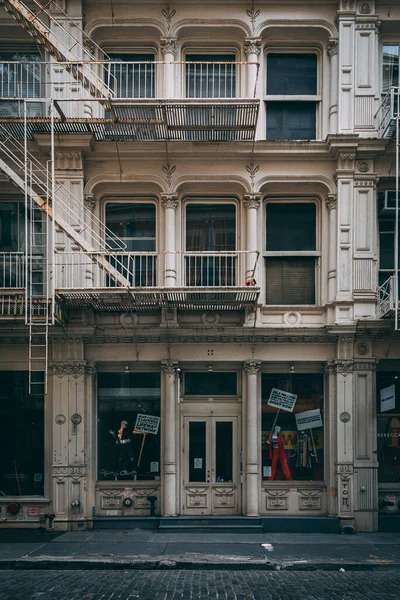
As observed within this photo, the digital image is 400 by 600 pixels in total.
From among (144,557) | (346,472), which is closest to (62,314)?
(144,557)

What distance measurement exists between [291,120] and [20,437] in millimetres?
10322

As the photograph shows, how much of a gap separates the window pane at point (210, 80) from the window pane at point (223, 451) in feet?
27.0

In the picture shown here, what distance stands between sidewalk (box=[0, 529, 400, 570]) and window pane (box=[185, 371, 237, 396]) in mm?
3275

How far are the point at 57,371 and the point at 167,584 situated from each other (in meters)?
5.75

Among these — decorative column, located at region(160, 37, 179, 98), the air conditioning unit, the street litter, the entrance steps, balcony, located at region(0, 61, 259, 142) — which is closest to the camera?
the street litter

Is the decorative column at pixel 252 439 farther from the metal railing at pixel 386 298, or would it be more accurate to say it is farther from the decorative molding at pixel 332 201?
the decorative molding at pixel 332 201

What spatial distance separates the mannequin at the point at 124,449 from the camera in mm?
14211

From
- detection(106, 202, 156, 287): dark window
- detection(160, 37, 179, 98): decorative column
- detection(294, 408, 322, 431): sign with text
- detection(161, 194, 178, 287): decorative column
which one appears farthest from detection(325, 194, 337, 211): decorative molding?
detection(294, 408, 322, 431): sign with text

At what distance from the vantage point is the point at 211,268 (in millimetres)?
14398

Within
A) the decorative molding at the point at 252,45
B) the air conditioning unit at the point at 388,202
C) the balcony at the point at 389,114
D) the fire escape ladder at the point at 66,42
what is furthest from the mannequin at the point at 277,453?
the decorative molding at the point at 252,45

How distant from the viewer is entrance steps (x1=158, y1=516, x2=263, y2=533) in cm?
1351

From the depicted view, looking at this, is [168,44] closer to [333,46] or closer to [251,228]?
[333,46]

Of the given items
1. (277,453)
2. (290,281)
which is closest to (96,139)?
(290,281)

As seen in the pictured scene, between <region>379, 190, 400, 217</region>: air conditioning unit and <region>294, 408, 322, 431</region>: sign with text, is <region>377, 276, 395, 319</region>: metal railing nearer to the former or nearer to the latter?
<region>379, 190, 400, 217</region>: air conditioning unit
